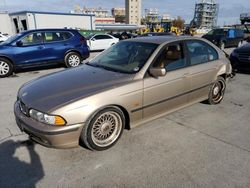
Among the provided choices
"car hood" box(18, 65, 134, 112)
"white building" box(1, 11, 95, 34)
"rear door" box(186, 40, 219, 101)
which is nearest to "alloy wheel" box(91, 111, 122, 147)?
"car hood" box(18, 65, 134, 112)

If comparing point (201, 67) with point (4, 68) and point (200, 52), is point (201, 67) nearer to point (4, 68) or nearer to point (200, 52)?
point (200, 52)

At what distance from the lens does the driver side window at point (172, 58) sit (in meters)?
3.44

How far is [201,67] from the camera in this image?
4.00 m

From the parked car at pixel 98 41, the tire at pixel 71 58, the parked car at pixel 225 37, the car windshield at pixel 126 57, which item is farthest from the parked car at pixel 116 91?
the parked car at pixel 225 37

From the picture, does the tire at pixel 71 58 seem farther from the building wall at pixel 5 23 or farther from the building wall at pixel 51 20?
the building wall at pixel 5 23

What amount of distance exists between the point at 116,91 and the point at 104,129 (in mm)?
562

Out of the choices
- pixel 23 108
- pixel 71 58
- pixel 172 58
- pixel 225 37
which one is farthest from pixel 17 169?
pixel 225 37

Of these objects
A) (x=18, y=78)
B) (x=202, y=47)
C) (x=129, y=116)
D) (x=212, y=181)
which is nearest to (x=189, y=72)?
(x=202, y=47)

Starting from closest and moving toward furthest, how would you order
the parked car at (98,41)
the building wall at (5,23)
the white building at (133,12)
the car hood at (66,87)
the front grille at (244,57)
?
the car hood at (66,87)
the front grille at (244,57)
the parked car at (98,41)
the building wall at (5,23)
the white building at (133,12)

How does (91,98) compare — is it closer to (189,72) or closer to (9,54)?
(189,72)

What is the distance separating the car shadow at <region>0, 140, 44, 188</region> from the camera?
2408 millimetres

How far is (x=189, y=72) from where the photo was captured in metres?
3.76

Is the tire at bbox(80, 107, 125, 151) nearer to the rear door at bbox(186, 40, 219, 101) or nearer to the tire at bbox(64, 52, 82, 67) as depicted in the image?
the rear door at bbox(186, 40, 219, 101)

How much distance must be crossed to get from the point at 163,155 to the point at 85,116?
1165mm
